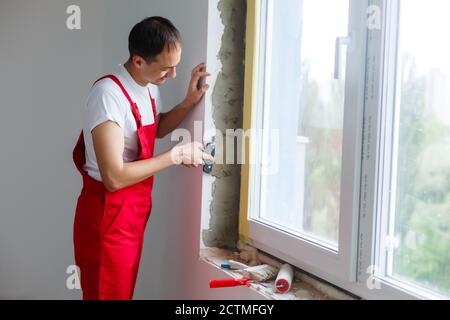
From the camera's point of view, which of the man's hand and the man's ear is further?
the man's hand

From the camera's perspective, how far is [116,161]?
1.62 m

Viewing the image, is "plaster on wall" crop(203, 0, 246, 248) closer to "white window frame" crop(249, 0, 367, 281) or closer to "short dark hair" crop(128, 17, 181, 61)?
"short dark hair" crop(128, 17, 181, 61)

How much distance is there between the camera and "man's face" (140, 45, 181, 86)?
1.73 metres

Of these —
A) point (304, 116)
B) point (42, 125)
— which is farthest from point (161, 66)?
point (42, 125)

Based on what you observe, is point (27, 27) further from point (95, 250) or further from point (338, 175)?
point (338, 175)

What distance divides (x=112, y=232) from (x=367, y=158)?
0.90m

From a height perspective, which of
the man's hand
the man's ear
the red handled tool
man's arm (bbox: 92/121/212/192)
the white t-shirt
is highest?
the man's ear

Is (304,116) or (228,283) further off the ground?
(304,116)

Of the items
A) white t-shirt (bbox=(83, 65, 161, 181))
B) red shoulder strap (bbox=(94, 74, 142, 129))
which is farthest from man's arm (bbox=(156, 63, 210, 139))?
red shoulder strap (bbox=(94, 74, 142, 129))

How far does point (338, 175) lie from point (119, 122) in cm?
72

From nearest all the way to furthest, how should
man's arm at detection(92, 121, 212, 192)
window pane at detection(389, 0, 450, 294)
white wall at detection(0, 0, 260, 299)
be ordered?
window pane at detection(389, 0, 450, 294), man's arm at detection(92, 121, 212, 192), white wall at detection(0, 0, 260, 299)

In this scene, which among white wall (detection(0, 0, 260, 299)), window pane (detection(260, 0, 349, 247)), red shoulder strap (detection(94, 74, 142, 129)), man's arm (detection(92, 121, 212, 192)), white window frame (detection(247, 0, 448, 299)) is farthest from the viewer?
white wall (detection(0, 0, 260, 299))

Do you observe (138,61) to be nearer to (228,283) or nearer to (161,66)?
(161,66)

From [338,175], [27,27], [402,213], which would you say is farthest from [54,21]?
[402,213]
